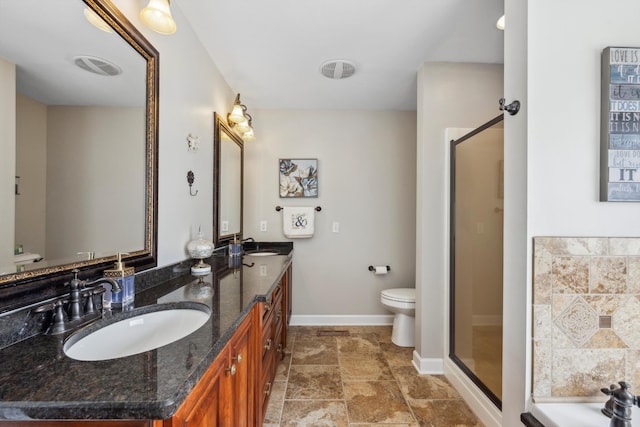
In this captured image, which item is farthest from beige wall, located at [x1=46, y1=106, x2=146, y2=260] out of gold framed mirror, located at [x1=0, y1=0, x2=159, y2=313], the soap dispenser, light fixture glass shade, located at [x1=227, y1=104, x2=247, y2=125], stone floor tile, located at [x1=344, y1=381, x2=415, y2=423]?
stone floor tile, located at [x1=344, y1=381, x2=415, y2=423]

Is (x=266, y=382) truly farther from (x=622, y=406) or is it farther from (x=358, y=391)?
(x=622, y=406)

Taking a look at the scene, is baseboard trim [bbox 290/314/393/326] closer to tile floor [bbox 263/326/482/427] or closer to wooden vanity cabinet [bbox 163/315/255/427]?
tile floor [bbox 263/326/482/427]

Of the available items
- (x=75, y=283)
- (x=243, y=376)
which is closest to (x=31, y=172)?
(x=75, y=283)

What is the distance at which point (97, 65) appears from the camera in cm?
100

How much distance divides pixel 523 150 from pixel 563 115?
19 cm

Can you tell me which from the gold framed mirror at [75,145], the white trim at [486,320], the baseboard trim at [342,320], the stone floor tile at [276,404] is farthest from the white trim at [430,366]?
the gold framed mirror at [75,145]

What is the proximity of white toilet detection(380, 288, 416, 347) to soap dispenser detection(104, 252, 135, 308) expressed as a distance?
197 centimetres

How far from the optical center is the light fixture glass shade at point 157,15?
106 cm

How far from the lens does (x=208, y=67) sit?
194 centimetres

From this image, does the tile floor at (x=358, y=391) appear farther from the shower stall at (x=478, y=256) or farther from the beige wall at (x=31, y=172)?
the beige wall at (x=31, y=172)

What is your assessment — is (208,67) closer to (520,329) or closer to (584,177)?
(584,177)

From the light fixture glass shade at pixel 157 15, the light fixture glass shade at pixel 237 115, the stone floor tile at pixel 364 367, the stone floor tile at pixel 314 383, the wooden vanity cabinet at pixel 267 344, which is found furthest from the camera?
the light fixture glass shade at pixel 237 115

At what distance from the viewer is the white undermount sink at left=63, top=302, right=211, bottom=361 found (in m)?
0.78

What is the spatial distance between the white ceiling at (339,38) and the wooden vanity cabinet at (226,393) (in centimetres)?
168
